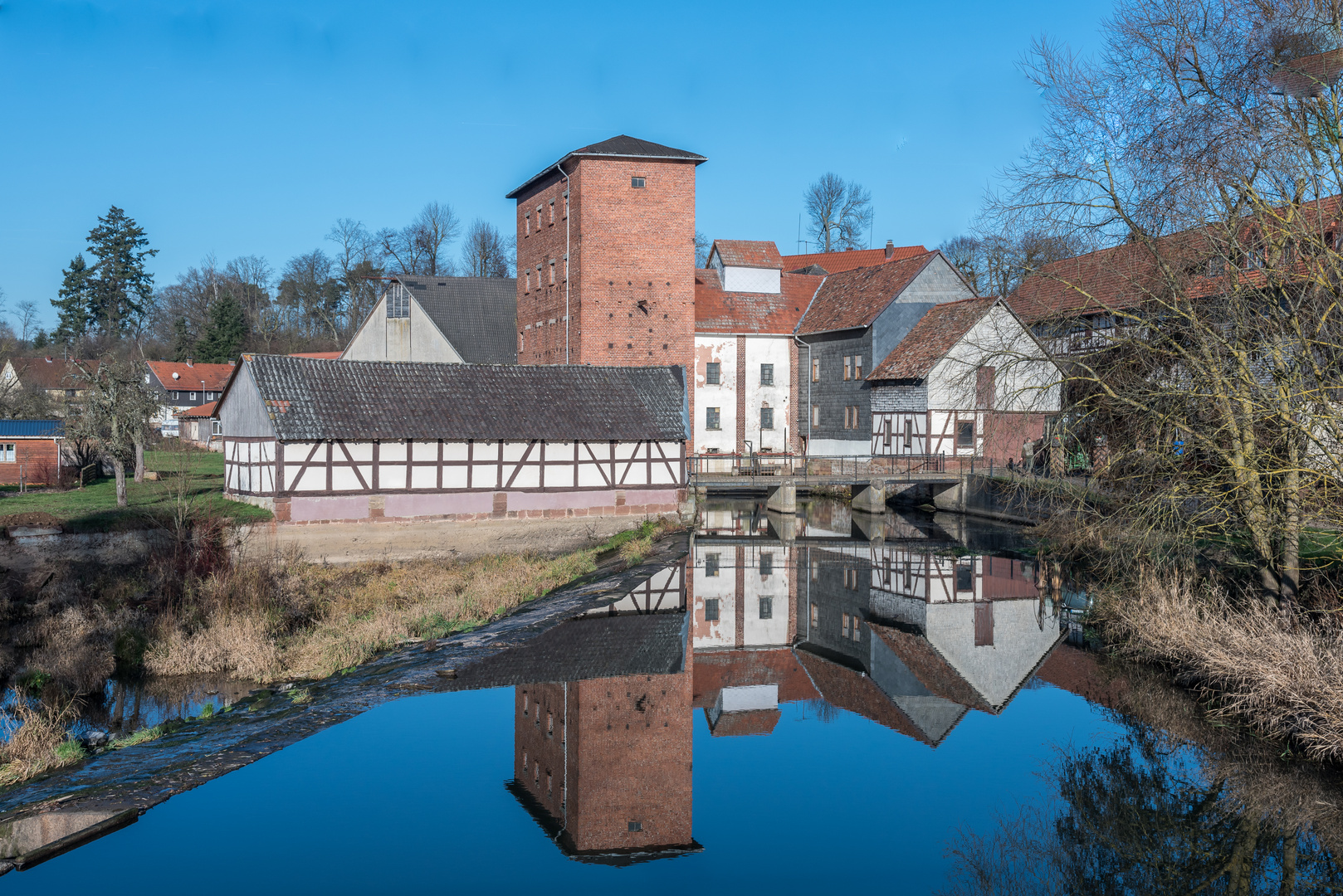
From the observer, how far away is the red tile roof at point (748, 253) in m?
41.4

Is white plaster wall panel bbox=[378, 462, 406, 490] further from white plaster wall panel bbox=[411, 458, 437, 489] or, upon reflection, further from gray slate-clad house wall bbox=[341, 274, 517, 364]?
gray slate-clad house wall bbox=[341, 274, 517, 364]

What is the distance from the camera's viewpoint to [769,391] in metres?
41.0

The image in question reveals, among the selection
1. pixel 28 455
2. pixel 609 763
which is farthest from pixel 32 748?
pixel 28 455

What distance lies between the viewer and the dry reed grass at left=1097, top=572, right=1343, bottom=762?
9.79m

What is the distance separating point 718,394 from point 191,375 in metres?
38.7

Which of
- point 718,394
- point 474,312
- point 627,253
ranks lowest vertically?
point 718,394

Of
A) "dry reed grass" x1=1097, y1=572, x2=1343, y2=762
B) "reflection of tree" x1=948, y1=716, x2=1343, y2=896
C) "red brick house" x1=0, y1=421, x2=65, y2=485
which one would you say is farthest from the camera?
"red brick house" x1=0, y1=421, x2=65, y2=485

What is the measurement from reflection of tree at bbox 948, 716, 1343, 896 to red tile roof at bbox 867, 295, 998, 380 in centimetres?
2334

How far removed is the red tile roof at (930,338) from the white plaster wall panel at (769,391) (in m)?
5.17

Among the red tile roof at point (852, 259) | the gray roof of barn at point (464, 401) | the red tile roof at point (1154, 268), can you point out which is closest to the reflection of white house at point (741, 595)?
the gray roof of barn at point (464, 401)

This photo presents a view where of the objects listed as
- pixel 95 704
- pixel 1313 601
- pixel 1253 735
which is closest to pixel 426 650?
pixel 95 704

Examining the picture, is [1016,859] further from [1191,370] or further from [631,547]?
[631,547]

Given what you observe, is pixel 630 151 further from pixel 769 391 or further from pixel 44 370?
pixel 44 370

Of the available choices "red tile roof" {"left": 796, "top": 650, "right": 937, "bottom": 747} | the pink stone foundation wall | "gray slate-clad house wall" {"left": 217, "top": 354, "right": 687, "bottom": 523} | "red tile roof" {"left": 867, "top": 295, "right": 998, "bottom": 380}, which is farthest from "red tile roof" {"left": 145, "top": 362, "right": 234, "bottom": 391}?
"red tile roof" {"left": 796, "top": 650, "right": 937, "bottom": 747}
